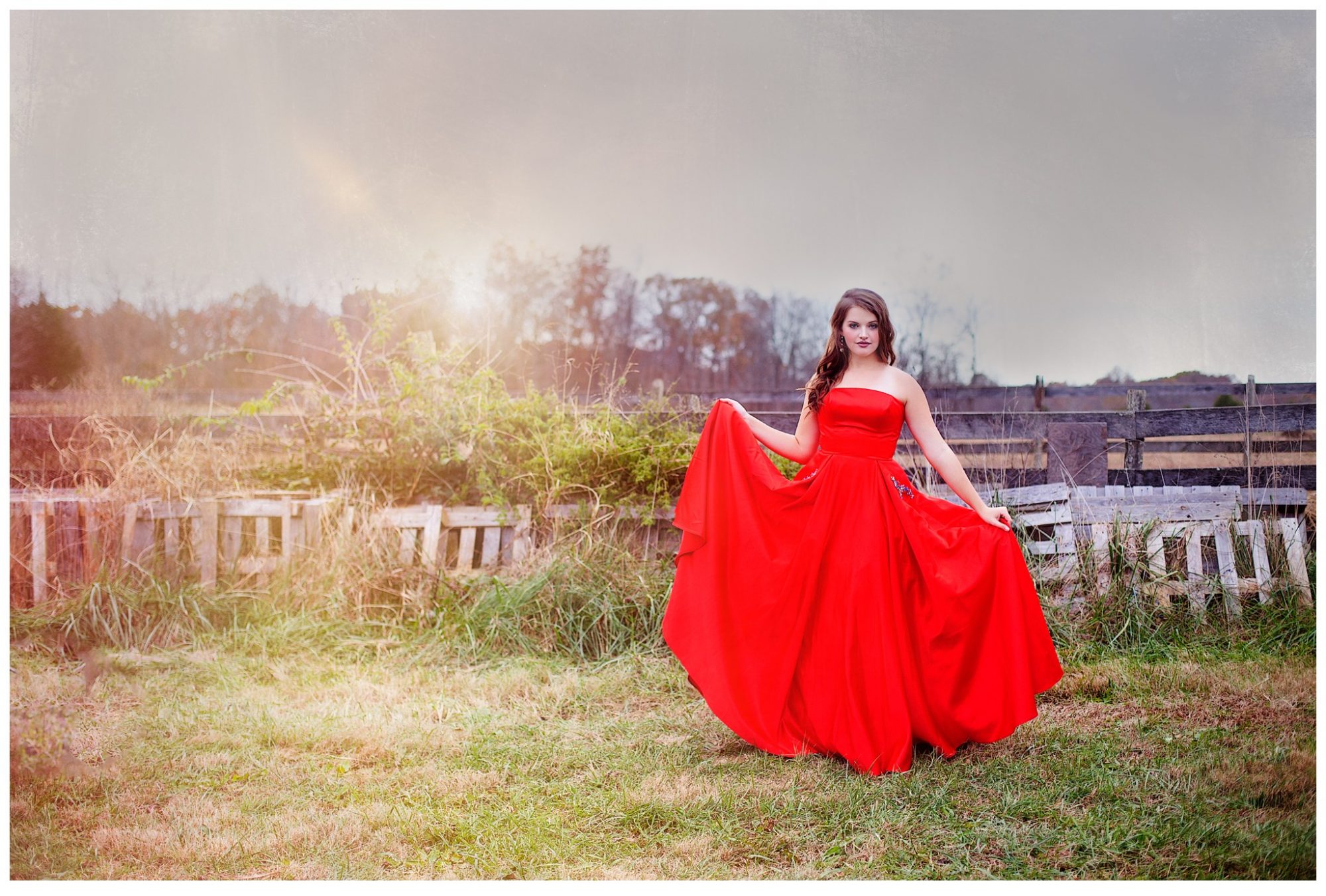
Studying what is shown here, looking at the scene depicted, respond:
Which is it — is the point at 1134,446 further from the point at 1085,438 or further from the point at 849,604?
the point at 849,604

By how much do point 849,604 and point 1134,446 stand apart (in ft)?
9.55

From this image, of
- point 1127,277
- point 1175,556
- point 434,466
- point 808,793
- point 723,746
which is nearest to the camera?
point 808,793

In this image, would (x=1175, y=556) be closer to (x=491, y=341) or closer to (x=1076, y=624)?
(x=1076, y=624)

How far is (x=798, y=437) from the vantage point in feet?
9.85

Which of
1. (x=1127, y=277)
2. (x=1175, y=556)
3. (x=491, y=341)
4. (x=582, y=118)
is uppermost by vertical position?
(x=582, y=118)

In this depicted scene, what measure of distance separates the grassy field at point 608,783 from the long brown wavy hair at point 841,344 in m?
1.24

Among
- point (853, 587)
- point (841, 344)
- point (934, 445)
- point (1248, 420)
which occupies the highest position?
point (841, 344)

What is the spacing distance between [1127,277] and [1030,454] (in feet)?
3.34

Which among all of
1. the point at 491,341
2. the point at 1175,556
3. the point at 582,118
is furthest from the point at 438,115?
the point at 1175,556

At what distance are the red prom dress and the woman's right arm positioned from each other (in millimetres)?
59

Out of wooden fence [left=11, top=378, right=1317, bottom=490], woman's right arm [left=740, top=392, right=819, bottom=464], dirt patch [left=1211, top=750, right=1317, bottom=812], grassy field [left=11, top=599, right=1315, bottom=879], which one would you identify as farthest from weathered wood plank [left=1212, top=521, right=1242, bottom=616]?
woman's right arm [left=740, top=392, right=819, bottom=464]

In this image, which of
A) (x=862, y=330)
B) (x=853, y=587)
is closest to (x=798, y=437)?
(x=862, y=330)

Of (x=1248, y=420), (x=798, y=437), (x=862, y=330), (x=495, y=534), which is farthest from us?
(x=495, y=534)

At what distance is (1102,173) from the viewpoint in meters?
4.23
